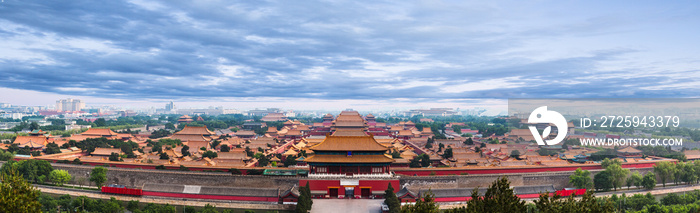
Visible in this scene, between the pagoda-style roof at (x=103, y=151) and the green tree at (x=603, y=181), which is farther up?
the pagoda-style roof at (x=103, y=151)

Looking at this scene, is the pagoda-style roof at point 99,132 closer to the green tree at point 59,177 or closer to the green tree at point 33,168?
the green tree at point 33,168

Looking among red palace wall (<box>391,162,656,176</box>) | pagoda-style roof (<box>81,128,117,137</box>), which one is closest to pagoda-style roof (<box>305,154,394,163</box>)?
red palace wall (<box>391,162,656,176</box>)

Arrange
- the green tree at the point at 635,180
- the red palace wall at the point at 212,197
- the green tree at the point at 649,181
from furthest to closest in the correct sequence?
the green tree at the point at 635,180 < the green tree at the point at 649,181 < the red palace wall at the point at 212,197

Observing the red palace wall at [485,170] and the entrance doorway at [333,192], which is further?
the red palace wall at [485,170]

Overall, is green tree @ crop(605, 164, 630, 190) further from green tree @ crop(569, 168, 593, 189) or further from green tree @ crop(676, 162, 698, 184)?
green tree @ crop(676, 162, 698, 184)

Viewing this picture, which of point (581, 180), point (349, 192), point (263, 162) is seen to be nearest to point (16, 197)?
point (349, 192)

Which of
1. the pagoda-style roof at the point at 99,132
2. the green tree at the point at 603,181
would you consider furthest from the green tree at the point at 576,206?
the pagoda-style roof at the point at 99,132

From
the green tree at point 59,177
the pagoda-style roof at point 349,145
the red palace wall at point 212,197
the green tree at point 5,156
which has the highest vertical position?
the pagoda-style roof at point 349,145
